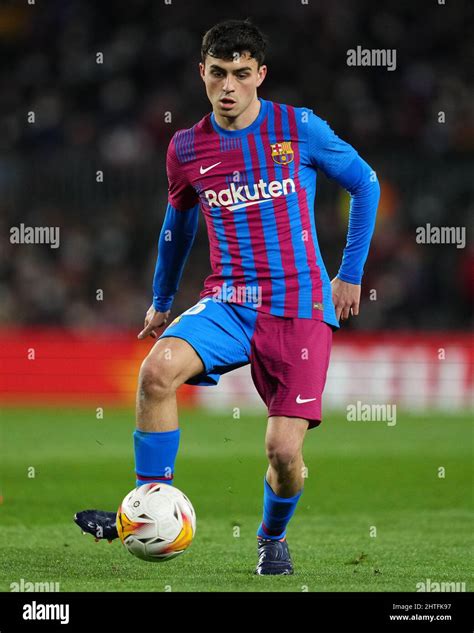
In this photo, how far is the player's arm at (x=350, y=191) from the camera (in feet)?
18.5

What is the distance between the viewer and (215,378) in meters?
5.45

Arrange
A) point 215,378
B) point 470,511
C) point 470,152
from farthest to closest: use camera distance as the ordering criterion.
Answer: point 470,152 < point 470,511 < point 215,378

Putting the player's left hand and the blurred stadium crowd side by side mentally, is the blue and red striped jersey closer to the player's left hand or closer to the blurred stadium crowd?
the player's left hand

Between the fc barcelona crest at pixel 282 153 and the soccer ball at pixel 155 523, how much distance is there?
5.17 feet

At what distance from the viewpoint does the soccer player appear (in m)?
5.42

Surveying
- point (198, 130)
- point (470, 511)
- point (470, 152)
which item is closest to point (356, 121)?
point (470, 152)

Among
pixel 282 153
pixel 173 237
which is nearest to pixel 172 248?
pixel 173 237

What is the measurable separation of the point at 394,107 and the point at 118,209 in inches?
198

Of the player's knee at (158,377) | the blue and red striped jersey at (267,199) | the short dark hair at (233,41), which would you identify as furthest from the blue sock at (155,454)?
the short dark hair at (233,41)

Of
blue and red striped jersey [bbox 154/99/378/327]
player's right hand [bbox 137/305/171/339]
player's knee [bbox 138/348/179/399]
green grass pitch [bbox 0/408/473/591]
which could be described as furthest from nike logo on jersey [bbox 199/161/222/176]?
green grass pitch [bbox 0/408/473/591]

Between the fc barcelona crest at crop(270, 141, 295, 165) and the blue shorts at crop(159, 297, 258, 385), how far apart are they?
0.70 metres

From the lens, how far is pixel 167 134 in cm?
1897

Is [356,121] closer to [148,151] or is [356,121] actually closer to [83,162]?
[148,151]
